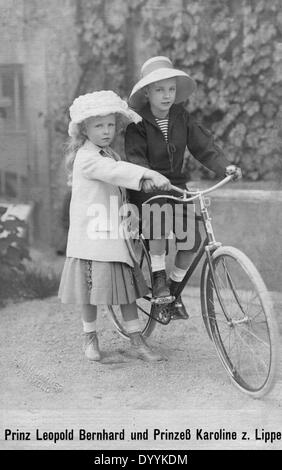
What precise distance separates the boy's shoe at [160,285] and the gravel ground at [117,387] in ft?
1.18

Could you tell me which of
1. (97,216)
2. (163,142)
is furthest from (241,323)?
(163,142)

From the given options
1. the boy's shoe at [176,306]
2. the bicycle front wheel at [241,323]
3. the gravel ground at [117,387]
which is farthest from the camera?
the boy's shoe at [176,306]

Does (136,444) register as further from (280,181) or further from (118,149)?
(118,149)

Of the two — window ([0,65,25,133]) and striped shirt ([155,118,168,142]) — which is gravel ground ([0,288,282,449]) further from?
window ([0,65,25,133])

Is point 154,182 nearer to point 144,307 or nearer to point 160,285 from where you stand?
point 160,285

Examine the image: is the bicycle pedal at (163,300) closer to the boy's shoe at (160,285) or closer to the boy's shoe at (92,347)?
the boy's shoe at (160,285)

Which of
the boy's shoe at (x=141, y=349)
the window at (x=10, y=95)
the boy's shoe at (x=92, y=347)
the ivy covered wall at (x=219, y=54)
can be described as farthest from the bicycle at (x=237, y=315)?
the window at (x=10, y=95)

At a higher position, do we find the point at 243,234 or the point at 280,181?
the point at 280,181

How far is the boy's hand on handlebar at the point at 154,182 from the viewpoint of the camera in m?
3.38

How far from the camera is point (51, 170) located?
6.08 metres

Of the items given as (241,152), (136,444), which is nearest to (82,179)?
(136,444)

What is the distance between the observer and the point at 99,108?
3.61m
